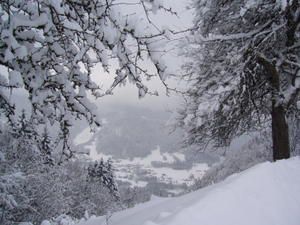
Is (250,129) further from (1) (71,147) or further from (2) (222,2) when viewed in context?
(1) (71,147)

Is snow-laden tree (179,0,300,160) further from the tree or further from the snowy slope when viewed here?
the tree

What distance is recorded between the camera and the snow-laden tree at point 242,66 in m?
6.52

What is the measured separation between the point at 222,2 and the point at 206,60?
124cm

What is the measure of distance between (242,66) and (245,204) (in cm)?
378

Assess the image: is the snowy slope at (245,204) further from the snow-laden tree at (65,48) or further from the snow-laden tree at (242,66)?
the snow-laden tree at (242,66)

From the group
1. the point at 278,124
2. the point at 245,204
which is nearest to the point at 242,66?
the point at 278,124

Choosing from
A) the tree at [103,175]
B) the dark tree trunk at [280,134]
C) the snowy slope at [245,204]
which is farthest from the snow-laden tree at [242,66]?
the tree at [103,175]

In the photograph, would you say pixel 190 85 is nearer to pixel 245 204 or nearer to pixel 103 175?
pixel 245 204

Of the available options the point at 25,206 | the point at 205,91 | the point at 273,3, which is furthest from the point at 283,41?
the point at 25,206

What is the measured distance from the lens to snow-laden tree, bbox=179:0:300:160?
6.52m

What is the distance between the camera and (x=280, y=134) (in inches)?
275

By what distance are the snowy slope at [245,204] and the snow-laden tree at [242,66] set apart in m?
2.49

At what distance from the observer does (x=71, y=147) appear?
430 cm

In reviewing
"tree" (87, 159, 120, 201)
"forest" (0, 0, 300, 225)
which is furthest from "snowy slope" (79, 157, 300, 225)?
"tree" (87, 159, 120, 201)
